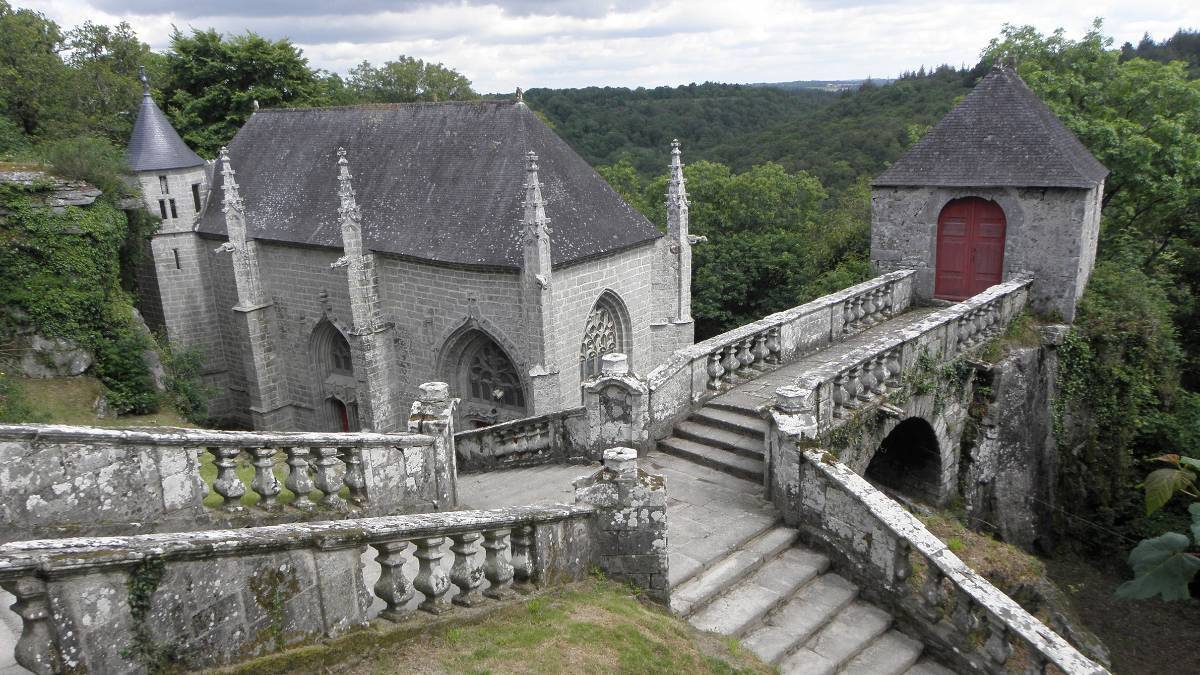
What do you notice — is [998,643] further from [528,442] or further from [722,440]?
[528,442]

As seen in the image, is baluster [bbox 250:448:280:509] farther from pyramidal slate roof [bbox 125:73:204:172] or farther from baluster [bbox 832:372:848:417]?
pyramidal slate roof [bbox 125:73:204:172]

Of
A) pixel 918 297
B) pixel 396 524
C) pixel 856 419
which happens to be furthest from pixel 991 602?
pixel 918 297

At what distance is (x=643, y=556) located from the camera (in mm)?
6230

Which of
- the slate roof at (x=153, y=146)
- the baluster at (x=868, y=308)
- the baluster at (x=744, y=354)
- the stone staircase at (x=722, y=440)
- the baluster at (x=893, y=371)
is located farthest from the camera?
the slate roof at (x=153, y=146)

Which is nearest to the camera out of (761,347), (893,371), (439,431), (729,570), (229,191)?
(729,570)

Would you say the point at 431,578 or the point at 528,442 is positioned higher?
the point at 431,578

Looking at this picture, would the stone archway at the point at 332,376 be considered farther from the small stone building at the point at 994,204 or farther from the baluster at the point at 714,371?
the small stone building at the point at 994,204

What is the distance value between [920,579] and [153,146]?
2104cm

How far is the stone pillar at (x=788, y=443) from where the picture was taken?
8.07 meters

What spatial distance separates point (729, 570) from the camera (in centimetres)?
734

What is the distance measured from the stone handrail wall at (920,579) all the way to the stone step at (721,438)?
145 centimetres

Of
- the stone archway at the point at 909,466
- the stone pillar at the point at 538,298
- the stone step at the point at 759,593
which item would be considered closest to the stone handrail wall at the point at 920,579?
the stone step at the point at 759,593

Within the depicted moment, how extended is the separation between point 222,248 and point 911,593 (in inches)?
690

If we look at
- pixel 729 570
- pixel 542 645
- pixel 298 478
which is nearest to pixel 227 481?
pixel 298 478
